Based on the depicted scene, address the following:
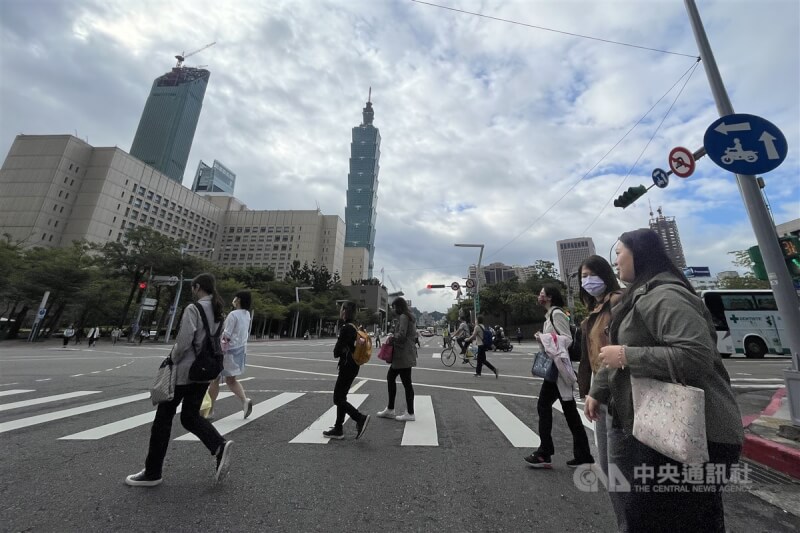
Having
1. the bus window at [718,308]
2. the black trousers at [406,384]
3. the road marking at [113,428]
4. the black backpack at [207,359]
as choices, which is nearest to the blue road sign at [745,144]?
the black trousers at [406,384]

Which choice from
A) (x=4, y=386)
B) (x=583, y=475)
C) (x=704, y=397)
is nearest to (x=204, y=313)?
(x=704, y=397)

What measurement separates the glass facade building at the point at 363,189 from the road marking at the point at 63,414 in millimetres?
154126

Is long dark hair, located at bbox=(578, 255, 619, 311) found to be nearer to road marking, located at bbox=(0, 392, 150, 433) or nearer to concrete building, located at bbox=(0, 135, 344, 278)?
road marking, located at bbox=(0, 392, 150, 433)

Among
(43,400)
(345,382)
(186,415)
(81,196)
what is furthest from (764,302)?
(81,196)

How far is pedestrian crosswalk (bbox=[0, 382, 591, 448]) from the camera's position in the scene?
425 centimetres

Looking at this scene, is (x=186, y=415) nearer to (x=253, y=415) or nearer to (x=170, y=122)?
(x=253, y=415)

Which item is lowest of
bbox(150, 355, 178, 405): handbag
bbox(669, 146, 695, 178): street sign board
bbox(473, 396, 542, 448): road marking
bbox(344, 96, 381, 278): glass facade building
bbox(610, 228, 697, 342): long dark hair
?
bbox(473, 396, 542, 448): road marking

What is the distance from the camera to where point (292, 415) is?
5281 millimetres

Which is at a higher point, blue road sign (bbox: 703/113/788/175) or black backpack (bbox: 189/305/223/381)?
blue road sign (bbox: 703/113/788/175)

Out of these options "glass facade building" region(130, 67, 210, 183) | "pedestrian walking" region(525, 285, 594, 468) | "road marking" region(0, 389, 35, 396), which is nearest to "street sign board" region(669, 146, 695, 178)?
"pedestrian walking" region(525, 285, 594, 468)

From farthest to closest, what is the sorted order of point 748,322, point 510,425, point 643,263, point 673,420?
point 748,322 → point 510,425 → point 643,263 → point 673,420

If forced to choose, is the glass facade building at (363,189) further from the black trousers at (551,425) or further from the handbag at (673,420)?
the handbag at (673,420)

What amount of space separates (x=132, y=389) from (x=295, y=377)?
3570mm

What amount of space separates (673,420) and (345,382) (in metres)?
3.52
